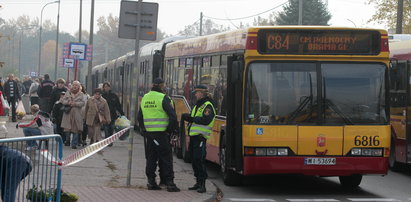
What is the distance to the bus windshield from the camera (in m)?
13.3

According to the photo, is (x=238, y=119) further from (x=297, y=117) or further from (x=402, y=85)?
(x=402, y=85)

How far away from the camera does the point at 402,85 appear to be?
17.2 metres

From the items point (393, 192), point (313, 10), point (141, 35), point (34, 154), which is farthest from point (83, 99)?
point (313, 10)

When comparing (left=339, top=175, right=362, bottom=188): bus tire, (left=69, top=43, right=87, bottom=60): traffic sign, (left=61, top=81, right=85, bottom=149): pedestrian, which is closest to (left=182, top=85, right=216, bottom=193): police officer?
(left=339, top=175, right=362, bottom=188): bus tire

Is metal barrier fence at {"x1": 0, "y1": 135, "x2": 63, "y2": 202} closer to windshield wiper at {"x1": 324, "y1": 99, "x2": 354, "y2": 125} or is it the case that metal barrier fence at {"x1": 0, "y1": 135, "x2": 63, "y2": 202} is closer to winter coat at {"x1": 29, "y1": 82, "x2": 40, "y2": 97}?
windshield wiper at {"x1": 324, "y1": 99, "x2": 354, "y2": 125}

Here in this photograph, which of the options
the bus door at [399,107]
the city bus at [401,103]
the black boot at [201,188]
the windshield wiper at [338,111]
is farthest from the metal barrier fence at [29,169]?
the bus door at [399,107]

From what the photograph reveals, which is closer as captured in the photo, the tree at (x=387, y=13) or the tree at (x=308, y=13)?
the tree at (x=387, y=13)

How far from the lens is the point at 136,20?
13672mm

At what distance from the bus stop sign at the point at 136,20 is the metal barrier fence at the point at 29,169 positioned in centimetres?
488

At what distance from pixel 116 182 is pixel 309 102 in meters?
3.24

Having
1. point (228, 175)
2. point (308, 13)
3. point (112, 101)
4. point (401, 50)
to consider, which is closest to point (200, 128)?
point (228, 175)

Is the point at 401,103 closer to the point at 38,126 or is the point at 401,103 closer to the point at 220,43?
the point at 220,43

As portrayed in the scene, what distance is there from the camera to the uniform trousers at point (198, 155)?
43.4 ft

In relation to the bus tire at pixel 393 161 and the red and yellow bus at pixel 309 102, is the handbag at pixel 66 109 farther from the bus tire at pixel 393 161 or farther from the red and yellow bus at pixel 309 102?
the red and yellow bus at pixel 309 102
